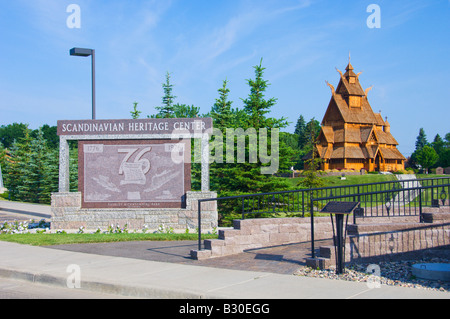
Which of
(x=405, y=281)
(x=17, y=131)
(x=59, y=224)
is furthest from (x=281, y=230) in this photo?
(x=17, y=131)

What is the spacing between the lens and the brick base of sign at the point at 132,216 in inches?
681

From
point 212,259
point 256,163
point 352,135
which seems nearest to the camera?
point 212,259

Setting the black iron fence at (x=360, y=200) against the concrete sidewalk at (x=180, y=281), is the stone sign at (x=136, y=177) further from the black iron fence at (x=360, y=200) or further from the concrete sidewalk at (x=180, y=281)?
the concrete sidewalk at (x=180, y=281)

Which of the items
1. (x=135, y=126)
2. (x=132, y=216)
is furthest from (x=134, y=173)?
(x=135, y=126)

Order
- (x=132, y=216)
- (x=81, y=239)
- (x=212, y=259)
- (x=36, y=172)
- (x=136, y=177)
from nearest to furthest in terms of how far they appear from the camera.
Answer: (x=212, y=259), (x=81, y=239), (x=132, y=216), (x=136, y=177), (x=36, y=172)

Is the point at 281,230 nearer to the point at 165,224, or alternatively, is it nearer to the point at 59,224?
the point at 165,224

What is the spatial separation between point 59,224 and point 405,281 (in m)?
14.0

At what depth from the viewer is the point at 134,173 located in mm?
→ 17750

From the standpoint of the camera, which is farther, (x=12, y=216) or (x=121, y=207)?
Answer: (x=12, y=216)

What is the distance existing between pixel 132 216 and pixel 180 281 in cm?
1059

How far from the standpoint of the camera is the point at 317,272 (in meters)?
8.25

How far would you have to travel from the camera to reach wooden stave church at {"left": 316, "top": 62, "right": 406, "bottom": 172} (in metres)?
68.8

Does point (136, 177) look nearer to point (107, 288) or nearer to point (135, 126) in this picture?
point (135, 126)

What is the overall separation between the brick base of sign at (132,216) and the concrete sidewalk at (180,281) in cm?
744
